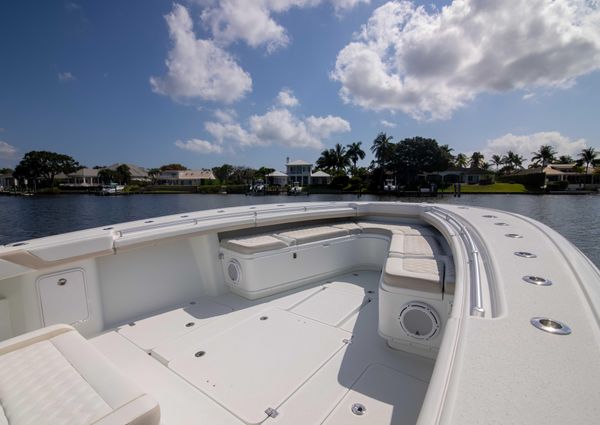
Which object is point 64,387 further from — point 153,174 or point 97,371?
point 153,174

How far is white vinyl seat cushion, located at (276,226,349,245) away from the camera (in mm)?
2659

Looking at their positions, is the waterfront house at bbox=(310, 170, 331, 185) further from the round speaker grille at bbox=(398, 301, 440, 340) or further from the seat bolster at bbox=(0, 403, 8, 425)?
the seat bolster at bbox=(0, 403, 8, 425)

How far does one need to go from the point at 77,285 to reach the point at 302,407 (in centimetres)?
158

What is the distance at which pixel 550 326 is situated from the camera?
0.69 m

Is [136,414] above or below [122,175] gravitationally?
below

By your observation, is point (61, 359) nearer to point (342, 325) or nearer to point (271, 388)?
point (271, 388)

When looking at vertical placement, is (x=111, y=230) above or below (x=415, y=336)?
above

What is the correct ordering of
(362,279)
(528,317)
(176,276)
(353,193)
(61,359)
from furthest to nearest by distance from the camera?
(353,193), (362,279), (176,276), (61,359), (528,317)

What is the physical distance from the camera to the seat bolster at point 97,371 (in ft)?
2.83

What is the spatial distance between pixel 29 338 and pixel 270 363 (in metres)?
1.11

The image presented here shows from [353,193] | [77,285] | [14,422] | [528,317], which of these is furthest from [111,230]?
[353,193]

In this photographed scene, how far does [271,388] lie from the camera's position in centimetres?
149

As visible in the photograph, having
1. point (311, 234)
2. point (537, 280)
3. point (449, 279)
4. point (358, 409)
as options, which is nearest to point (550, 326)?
point (537, 280)

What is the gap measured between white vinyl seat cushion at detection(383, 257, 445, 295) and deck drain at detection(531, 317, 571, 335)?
80cm
